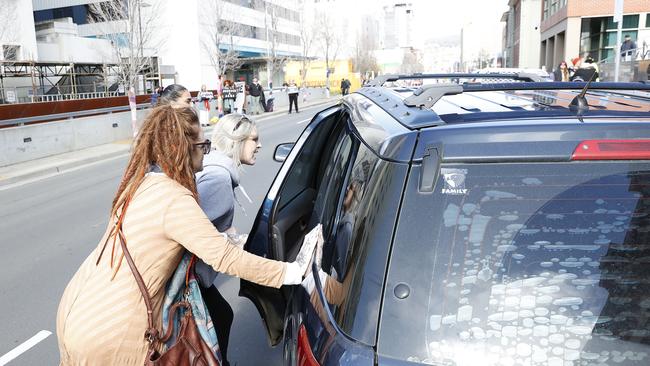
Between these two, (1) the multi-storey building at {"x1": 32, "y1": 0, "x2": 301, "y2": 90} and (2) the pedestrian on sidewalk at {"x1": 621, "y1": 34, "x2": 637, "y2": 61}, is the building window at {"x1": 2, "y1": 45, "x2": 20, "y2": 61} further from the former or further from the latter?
(2) the pedestrian on sidewalk at {"x1": 621, "y1": 34, "x2": 637, "y2": 61}

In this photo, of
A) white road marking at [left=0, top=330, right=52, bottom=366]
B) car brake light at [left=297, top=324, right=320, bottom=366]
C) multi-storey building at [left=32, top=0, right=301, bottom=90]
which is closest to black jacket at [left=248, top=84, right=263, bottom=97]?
white road marking at [left=0, top=330, right=52, bottom=366]

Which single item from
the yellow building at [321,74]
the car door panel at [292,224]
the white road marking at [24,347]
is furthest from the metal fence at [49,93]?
the car door panel at [292,224]

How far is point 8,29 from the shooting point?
1435 inches

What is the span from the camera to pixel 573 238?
143cm

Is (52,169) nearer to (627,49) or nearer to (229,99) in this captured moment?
(229,99)

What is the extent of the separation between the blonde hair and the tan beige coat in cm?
106

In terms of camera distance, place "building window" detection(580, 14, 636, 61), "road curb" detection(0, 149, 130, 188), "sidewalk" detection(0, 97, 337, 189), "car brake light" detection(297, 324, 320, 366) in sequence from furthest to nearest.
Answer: "building window" detection(580, 14, 636, 61)
"sidewalk" detection(0, 97, 337, 189)
"road curb" detection(0, 149, 130, 188)
"car brake light" detection(297, 324, 320, 366)

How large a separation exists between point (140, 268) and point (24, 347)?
2661 mm

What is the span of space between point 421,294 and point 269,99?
28.6m

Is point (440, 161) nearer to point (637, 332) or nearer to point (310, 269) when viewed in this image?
point (637, 332)

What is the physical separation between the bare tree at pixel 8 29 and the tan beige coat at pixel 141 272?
39010 mm

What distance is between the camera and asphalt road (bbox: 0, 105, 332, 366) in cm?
406

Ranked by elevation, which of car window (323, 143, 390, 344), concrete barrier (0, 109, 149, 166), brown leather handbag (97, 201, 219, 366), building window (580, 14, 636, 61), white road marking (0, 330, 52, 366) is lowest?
white road marking (0, 330, 52, 366)

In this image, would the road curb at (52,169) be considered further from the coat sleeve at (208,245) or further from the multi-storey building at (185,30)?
the multi-storey building at (185,30)
